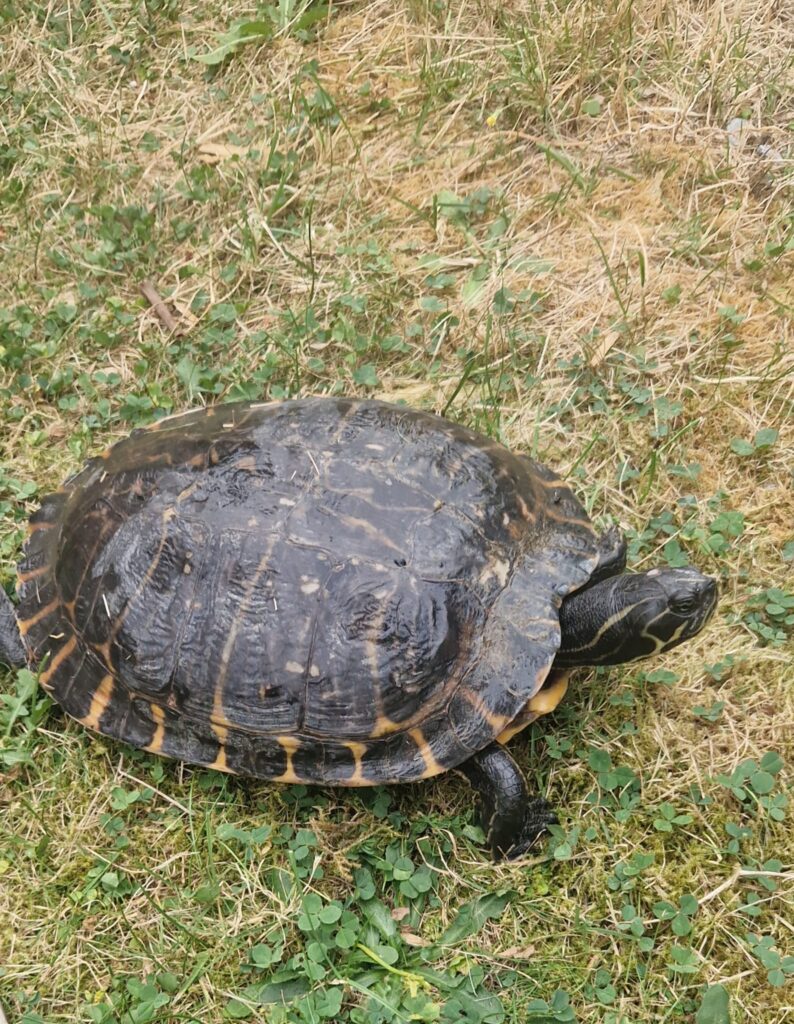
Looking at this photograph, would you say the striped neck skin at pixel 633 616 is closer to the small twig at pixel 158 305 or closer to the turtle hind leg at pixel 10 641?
the turtle hind leg at pixel 10 641

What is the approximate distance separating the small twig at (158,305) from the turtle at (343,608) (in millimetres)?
1417

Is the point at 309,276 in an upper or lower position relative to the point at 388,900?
upper

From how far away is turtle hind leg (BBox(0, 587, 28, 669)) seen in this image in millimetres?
3518

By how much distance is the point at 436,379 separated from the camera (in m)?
4.29

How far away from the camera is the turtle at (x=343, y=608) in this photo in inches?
116

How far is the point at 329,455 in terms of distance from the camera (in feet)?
10.3

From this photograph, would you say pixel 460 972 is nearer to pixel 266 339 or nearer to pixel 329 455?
pixel 329 455

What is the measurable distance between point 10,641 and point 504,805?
210cm

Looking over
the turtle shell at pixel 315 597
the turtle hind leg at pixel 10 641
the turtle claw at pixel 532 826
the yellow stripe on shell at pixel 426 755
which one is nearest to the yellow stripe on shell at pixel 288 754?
the turtle shell at pixel 315 597

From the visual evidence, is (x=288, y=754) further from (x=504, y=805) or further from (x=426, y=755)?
(x=504, y=805)

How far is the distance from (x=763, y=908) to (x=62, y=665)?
2.72 metres

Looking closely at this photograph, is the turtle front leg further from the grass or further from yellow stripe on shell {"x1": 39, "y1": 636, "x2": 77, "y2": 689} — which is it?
yellow stripe on shell {"x1": 39, "y1": 636, "x2": 77, "y2": 689}

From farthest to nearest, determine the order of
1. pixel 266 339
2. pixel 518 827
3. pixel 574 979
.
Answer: pixel 266 339 → pixel 518 827 → pixel 574 979

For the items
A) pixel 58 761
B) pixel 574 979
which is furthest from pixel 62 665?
pixel 574 979
